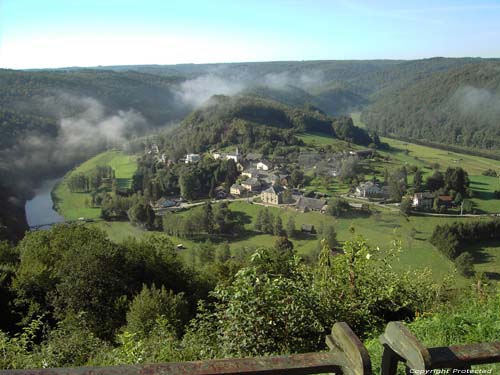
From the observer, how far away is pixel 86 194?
5091 centimetres

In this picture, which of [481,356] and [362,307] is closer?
[481,356]

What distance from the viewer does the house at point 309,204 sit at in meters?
40.4

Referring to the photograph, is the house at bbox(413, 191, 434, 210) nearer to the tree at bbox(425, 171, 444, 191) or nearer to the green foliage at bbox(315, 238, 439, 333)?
the tree at bbox(425, 171, 444, 191)

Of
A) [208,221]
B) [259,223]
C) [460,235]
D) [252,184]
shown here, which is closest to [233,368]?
[460,235]

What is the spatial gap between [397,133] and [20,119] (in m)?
86.7

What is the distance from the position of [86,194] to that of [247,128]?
31.4 metres

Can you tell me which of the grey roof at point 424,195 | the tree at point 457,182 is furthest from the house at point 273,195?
the tree at point 457,182

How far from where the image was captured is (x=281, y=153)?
6375 cm

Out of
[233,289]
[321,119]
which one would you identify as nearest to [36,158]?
[321,119]

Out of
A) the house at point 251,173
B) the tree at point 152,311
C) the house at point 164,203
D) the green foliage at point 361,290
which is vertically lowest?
the house at point 164,203

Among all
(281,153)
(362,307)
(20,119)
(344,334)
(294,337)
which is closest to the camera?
(344,334)

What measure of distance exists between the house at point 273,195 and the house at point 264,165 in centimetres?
1241

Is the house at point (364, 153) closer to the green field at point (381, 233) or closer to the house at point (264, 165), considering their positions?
the house at point (264, 165)

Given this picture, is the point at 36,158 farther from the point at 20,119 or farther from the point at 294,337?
the point at 294,337
